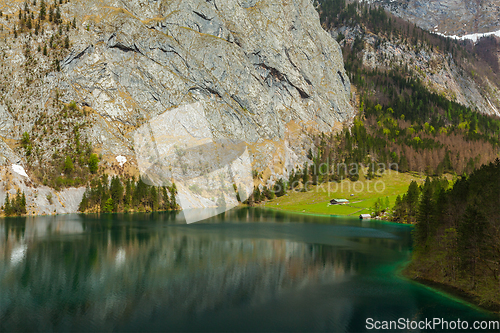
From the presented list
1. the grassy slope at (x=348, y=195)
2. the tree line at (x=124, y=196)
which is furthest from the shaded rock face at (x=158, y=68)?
the grassy slope at (x=348, y=195)

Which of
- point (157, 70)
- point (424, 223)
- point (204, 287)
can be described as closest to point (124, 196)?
point (157, 70)

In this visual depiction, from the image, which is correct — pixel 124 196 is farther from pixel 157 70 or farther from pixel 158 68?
pixel 158 68

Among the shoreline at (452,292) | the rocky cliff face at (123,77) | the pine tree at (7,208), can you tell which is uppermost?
the rocky cliff face at (123,77)

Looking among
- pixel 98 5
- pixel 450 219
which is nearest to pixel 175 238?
pixel 450 219

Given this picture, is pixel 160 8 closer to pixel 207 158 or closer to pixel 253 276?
pixel 207 158

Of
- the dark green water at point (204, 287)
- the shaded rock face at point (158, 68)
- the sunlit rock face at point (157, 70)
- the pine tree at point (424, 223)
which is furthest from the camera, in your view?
the shaded rock face at point (158, 68)

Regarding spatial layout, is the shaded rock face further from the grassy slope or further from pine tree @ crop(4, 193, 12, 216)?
pine tree @ crop(4, 193, 12, 216)

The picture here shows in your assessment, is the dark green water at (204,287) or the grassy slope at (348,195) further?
the grassy slope at (348,195)

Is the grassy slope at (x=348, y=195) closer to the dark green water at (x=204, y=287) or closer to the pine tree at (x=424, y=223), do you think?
the dark green water at (x=204, y=287)
